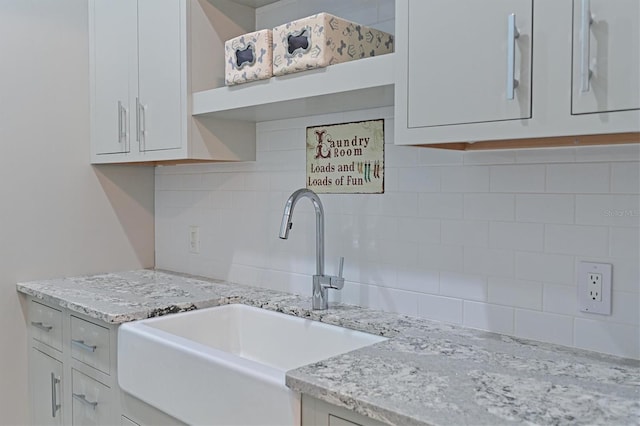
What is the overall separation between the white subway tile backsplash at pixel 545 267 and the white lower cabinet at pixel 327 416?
68 centimetres

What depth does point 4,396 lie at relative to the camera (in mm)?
2371

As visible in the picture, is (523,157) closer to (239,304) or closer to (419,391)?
(419,391)

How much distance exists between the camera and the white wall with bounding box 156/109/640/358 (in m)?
1.37

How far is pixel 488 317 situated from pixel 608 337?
12.7 inches

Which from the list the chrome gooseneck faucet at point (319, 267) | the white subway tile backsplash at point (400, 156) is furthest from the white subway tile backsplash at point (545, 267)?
the chrome gooseneck faucet at point (319, 267)

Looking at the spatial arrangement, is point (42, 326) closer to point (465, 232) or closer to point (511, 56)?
point (465, 232)

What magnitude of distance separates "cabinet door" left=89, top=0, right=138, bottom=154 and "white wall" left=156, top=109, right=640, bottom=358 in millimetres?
575

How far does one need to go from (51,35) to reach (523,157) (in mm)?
2118

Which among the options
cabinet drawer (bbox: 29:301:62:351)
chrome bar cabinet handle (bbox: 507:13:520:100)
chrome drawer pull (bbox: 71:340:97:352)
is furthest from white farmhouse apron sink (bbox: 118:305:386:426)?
chrome bar cabinet handle (bbox: 507:13:520:100)

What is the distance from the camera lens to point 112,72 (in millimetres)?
2441

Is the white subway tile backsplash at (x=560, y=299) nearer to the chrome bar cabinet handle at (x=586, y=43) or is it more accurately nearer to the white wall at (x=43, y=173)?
the chrome bar cabinet handle at (x=586, y=43)

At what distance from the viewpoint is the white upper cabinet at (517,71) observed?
107cm

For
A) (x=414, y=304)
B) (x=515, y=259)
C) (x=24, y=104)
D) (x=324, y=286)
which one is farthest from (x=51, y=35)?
(x=515, y=259)

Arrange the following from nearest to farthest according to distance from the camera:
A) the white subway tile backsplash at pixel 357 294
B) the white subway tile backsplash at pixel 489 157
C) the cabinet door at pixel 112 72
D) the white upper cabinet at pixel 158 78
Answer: the white subway tile backsplash at pixel 489 157 < the white subway tile backsplash at pixel 357 294 < the white upper cabinet at pixel 158 78 < the cabinet door at pixel 112 72
